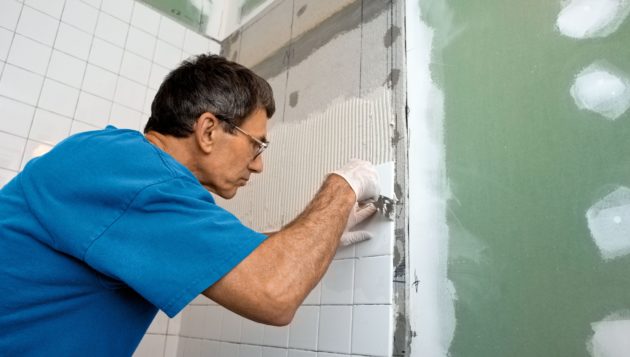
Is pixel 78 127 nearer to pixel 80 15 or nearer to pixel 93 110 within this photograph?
pixel 93 110

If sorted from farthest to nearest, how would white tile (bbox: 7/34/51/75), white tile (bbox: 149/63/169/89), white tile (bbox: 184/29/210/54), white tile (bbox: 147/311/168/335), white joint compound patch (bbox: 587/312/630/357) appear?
white tile (bbox: 184/29/210/54)
white tile (bbox: 149/63/169/89)
white tile (bbox: 147/311/168/335)
white tile (bbox: 7/34/51/75)
white joint compound patch (bbox: 587/312/630/357)

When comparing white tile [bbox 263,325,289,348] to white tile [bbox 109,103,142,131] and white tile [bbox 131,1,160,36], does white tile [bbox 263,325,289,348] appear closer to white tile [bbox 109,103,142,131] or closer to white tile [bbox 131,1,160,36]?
white tile [bbox 109,103,142,131]

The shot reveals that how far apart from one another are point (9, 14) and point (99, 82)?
0.41 m

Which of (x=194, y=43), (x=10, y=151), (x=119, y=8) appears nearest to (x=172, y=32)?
(x=194, y=43)

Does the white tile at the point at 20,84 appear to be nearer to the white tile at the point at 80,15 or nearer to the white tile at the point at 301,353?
the white tile at the point at 80,15

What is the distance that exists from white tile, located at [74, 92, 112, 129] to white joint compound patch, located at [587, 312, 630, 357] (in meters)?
1.92

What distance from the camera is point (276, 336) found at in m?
1.39

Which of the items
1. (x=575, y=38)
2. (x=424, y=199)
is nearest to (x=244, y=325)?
(x=424, y=199)

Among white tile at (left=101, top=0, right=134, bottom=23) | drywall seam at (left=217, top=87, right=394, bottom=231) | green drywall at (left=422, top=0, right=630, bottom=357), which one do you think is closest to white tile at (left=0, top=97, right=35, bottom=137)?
white tile at (left=101, top=0, right=134, bottom=23)

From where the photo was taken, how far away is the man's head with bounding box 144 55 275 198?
1.04 metres

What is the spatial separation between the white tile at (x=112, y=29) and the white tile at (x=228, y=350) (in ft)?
4.77

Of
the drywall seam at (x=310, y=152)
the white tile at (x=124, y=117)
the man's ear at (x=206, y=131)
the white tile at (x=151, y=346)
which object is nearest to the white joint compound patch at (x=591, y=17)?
the drywall seam at (x=310, y=152)

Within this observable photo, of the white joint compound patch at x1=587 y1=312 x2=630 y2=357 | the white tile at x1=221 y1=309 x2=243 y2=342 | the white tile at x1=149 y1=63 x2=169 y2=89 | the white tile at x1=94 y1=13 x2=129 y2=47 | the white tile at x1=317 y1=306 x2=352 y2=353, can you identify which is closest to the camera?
the white joint compound patch at x1=587 y1=312 x2=630 y2=357

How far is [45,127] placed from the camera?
1.81 metres
